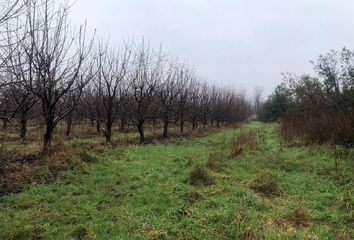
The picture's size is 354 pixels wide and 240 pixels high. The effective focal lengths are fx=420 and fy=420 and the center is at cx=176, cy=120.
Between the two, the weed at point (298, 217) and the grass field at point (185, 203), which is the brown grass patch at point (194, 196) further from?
the weed at point (298, 217)

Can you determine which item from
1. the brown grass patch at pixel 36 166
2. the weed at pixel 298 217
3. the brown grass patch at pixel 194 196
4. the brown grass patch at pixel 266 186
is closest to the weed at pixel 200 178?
the brown grass patch at pixel 266 186

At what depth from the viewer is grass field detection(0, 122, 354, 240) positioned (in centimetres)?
515

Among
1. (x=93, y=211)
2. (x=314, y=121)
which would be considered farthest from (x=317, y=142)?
(x=93, y=211)

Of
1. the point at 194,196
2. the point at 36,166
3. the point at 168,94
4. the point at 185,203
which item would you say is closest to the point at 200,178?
the point at 194,196

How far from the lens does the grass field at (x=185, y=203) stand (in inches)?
203

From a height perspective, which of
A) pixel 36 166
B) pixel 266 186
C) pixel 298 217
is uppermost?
pixel 36 166

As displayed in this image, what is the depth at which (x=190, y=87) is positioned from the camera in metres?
26.1

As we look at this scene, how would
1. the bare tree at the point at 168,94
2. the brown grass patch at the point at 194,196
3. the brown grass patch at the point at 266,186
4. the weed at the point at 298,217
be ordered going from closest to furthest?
the weed at the point at 298,217
the brown grass patch at the point at 194,196
the brown grass patch at the point at 266,186
the bare tree at the point at 168,94

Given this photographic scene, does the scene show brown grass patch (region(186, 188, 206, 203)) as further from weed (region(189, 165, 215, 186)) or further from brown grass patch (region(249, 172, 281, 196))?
brown grass patch (region(249, 172, 281, 196))

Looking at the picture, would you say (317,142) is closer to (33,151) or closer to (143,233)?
(33,151)

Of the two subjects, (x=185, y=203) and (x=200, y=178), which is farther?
(x=200, y=178)

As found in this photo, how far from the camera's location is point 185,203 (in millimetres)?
6383

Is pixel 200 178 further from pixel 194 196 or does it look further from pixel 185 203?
pixel 185 203

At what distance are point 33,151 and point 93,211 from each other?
613 centimetres
